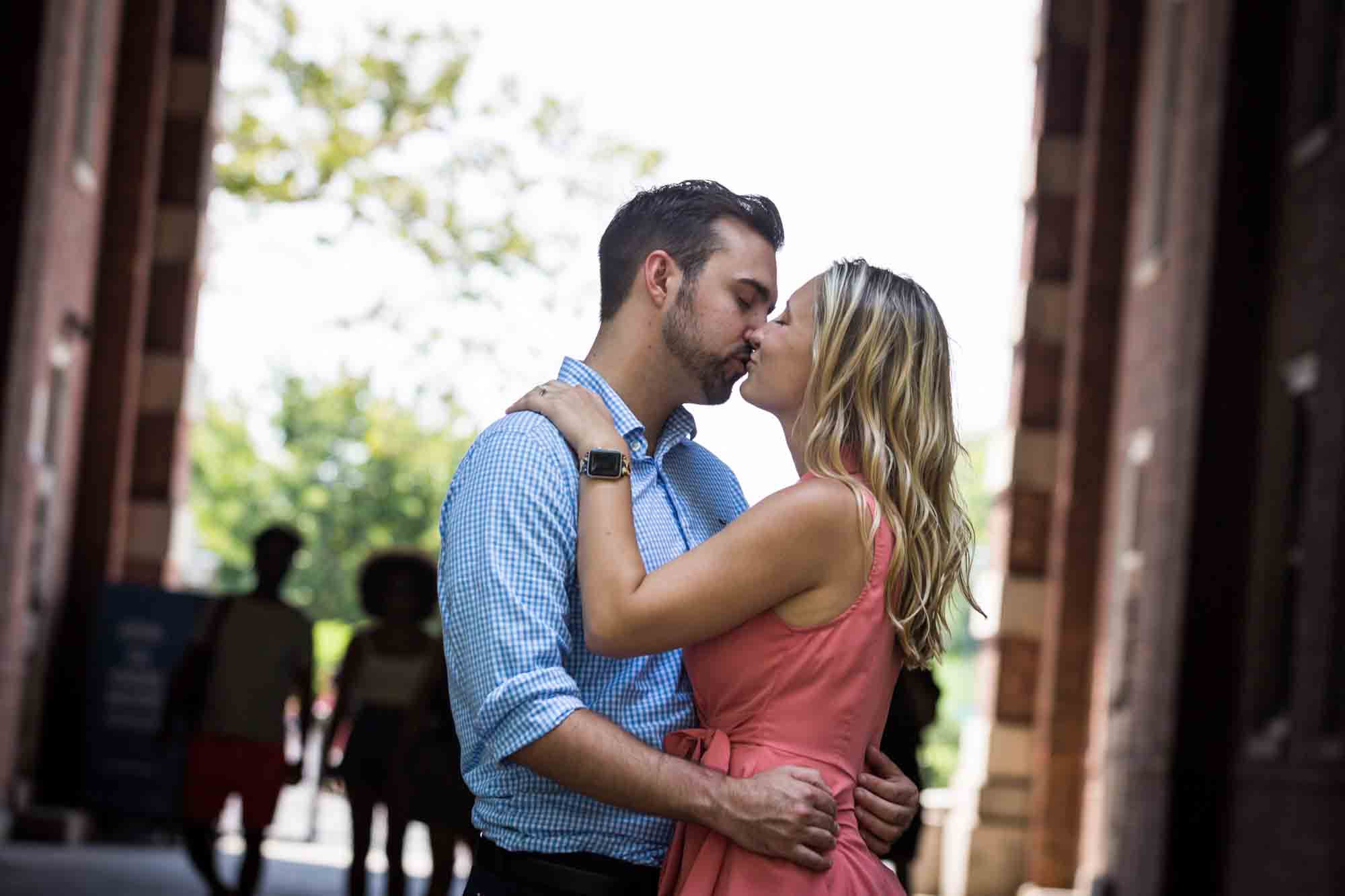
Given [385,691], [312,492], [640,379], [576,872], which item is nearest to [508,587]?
[576,872]

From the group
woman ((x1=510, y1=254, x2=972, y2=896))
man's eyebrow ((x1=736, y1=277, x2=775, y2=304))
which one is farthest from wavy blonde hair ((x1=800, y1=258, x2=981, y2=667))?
man's eyebrow ((x1=736, y1=277, x2=775, y2=304))

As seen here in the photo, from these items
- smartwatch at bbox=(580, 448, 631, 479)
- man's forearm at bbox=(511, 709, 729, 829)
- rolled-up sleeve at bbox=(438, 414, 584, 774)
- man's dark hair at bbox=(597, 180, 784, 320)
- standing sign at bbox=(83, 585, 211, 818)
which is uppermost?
man's dark hair at bbox=(597, 180, 784, 320)

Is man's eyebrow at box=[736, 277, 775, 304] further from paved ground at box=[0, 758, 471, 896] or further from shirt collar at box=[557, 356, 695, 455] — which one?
paved ground at box=[0, 758, 471, 896]

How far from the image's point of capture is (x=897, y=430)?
3471 mm

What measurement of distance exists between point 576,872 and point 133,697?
1517 centimetres

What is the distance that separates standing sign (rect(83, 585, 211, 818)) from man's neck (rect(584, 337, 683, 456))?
1409 centimetres

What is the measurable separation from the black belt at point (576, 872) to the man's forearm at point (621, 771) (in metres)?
0.18

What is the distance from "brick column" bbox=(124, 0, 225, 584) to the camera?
818 inches

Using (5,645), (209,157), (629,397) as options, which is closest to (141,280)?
(209,157)

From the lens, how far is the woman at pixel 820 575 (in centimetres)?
330

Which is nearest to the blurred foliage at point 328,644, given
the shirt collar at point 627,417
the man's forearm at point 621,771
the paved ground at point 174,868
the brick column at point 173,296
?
the paved ground at point 174,868

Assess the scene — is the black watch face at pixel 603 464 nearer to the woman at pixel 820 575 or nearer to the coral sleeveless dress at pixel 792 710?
the woman at pixel 820 575

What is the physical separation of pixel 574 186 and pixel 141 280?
1163 cm

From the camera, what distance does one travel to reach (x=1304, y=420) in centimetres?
1419
